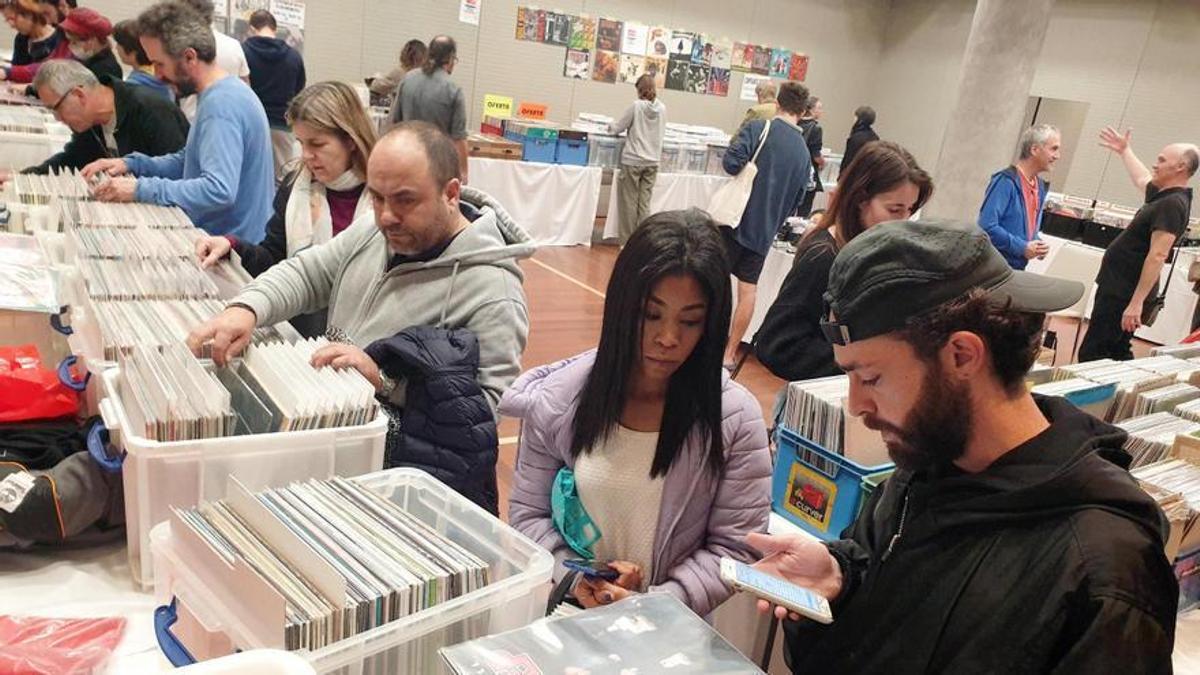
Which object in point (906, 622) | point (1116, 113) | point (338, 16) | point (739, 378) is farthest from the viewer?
point (1116, 113)

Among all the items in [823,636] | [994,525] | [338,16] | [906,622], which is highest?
[338,16]

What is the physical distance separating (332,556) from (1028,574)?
0.85 metres

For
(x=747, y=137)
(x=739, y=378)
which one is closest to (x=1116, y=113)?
(x=747, y=137)

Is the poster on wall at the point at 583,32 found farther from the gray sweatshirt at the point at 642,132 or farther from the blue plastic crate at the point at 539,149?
the blue plastic crate at the point at 539,149

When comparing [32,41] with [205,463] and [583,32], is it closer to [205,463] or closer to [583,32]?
[583,32]

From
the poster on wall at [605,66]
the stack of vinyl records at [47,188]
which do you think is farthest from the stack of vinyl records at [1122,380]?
the poster on wall at [605,66]

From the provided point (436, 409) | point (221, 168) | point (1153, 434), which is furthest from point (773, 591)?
point (221, 168)

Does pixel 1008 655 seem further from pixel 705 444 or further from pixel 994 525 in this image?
pixel 705 444

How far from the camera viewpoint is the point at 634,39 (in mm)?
9008

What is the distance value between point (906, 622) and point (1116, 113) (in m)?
10.0

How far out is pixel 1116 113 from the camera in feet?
29.3

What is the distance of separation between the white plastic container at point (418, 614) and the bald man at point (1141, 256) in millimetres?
4480

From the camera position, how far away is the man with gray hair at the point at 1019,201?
398 cm

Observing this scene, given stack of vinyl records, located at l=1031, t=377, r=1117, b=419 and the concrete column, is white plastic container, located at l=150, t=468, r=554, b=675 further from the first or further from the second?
the concrete column
